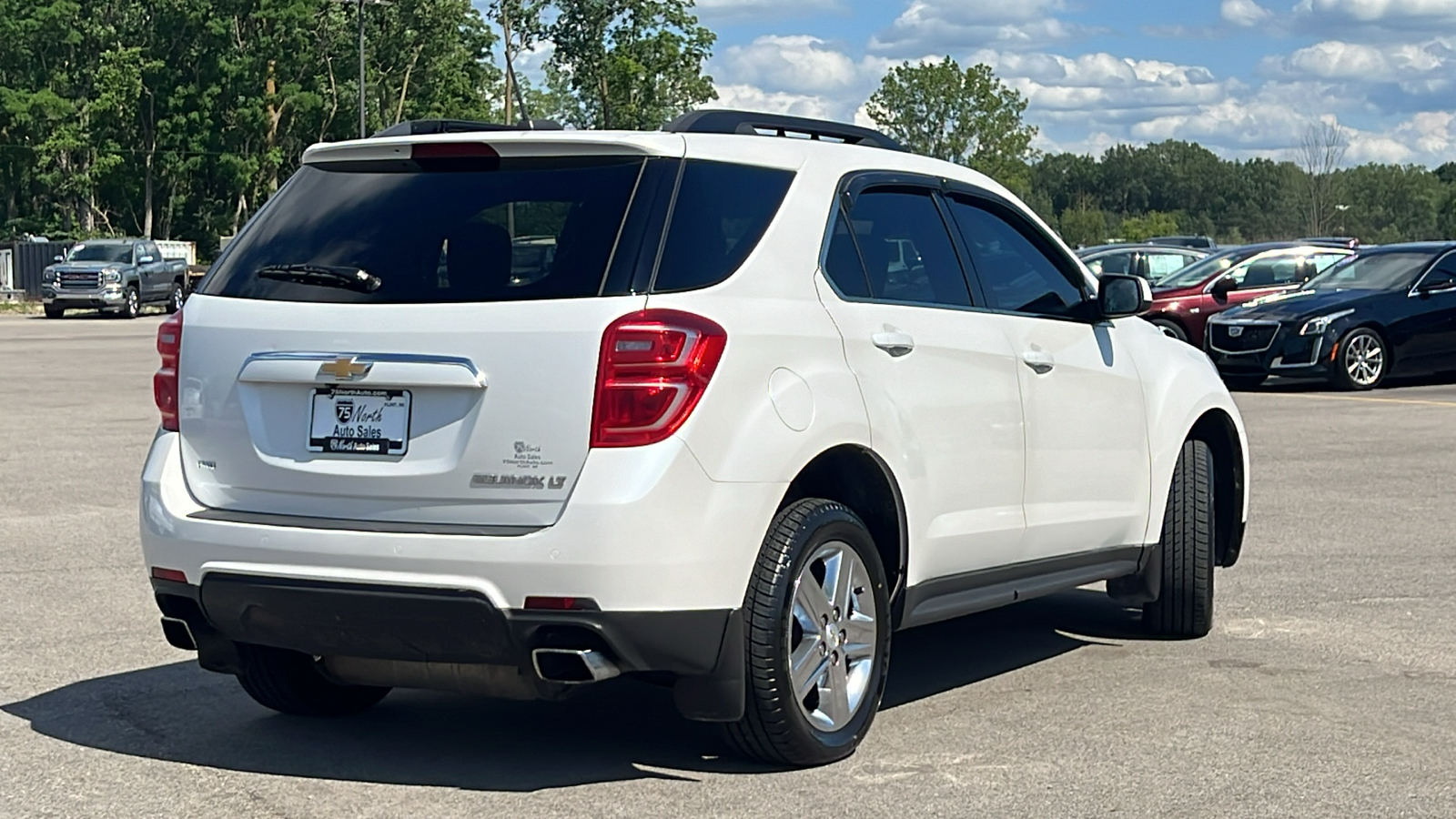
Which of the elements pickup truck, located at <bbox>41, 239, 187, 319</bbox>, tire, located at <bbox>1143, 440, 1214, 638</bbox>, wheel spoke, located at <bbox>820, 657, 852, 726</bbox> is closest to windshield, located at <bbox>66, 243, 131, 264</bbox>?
pickup truck, located at <bbox>41, 239, 187, 319</bbox>

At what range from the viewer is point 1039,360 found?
6.47 meters

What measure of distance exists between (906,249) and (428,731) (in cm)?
211

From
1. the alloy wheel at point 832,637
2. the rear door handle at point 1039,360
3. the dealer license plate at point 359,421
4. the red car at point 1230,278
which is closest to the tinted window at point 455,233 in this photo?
the dealer license plate at point 359,421

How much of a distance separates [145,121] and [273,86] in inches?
234

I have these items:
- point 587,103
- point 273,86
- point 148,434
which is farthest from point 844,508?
point 587,103

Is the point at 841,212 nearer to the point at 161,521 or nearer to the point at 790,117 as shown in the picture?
the point at 790,117

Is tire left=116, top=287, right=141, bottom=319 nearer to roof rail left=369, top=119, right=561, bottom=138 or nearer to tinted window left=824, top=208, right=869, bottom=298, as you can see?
roof rail left=369, top=119, right=561, bottom=138

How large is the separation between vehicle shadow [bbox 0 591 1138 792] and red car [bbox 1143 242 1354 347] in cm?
1899

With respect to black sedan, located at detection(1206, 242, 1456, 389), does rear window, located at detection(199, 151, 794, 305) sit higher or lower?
higher

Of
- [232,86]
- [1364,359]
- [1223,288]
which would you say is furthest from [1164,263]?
[232,86]

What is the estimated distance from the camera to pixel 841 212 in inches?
228

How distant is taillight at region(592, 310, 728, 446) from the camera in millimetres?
4820

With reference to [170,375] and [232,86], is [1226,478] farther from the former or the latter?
[232,86]

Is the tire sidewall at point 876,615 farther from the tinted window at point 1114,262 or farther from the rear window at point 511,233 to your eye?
the tinted window at point 1114,262
